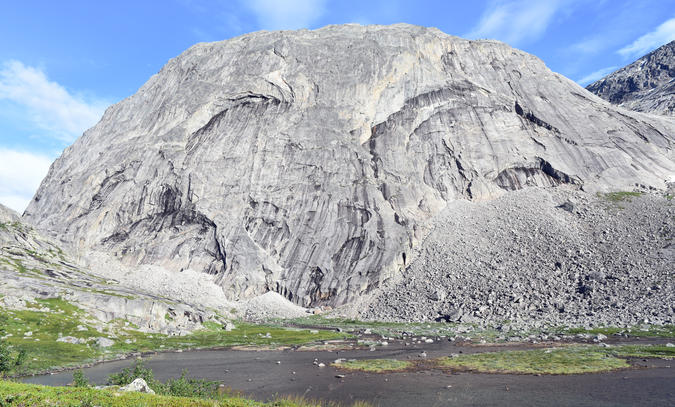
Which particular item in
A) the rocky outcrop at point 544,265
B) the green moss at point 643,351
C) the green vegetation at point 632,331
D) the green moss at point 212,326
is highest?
the rocky outcrop at point 544,265

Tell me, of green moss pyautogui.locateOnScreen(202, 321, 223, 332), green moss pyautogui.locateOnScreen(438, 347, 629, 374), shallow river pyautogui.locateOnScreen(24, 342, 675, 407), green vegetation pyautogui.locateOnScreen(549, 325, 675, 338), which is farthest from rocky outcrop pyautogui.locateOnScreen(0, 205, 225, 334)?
green vegetation pyautogui.locateOnScreen(549, 325, 675, 338)

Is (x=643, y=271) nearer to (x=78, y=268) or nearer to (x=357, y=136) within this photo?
(x=357, y=136)

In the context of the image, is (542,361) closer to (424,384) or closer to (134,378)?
(424,384)

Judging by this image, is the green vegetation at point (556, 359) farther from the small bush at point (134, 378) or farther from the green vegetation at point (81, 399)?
the green vegetation at point (81, 399)

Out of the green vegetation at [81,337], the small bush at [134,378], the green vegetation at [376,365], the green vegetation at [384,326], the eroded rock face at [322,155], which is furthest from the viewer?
the eroded rock face at [322,155]

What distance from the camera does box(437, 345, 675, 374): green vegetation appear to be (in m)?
38.2

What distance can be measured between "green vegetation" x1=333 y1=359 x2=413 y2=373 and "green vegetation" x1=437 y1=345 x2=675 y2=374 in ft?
14.0

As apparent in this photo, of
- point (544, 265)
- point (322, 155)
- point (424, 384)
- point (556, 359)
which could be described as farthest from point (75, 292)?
point (544, 265)

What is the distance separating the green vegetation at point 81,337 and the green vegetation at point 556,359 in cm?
2809

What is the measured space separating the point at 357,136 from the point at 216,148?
1782 inches

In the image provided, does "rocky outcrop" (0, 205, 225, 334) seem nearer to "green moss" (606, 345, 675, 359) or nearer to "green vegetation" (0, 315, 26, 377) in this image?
"green vegetation" (0, 315, 26, 377)

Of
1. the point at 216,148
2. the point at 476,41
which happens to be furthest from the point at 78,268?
the point at 476,41

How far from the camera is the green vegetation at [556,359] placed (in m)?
38.2

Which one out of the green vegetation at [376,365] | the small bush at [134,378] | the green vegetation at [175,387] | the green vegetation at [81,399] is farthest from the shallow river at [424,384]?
the green vegetation at [81,399]
